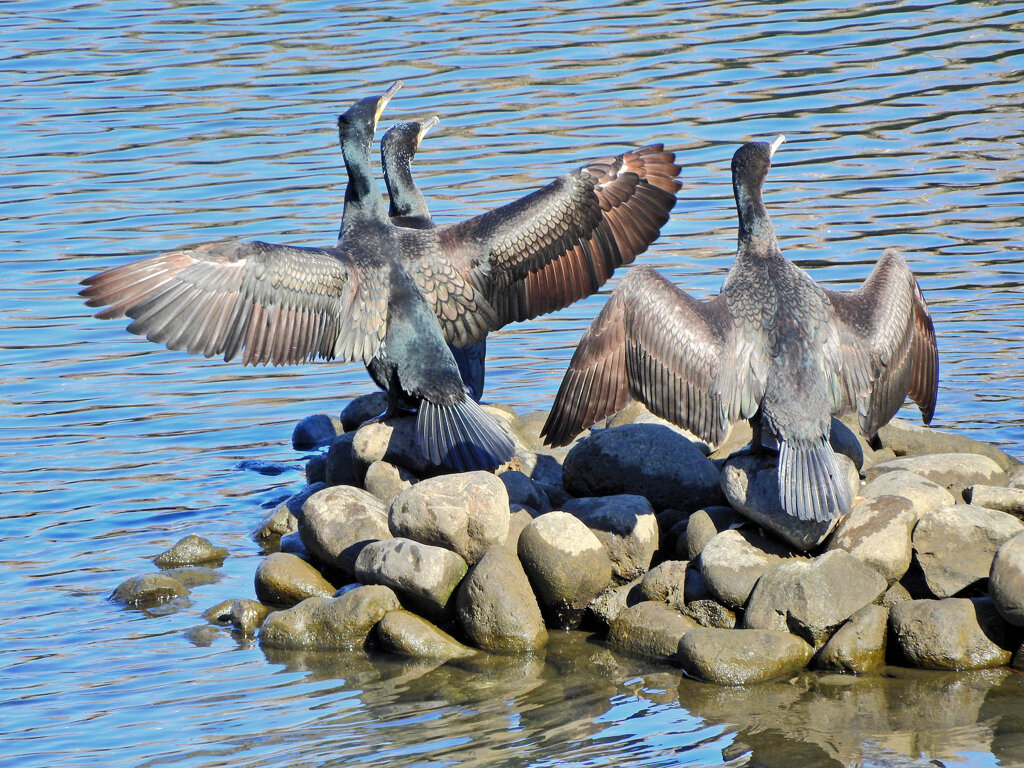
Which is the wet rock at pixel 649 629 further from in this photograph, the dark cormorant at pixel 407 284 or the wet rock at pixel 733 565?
the dark cormorant at pixel 407 284

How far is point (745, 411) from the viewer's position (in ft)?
24.4

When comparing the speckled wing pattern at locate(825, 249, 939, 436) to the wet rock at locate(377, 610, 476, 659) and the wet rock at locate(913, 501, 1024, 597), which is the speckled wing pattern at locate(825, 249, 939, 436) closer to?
the wet rock at locate(913, 501, 1024, 597)

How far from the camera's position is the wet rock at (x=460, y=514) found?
7.41 metres

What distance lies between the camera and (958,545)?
691 cm

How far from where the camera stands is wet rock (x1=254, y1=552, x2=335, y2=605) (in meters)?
7.88

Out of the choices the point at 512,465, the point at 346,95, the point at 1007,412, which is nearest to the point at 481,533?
the point at 512,465

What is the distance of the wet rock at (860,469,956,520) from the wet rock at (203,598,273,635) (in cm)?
318

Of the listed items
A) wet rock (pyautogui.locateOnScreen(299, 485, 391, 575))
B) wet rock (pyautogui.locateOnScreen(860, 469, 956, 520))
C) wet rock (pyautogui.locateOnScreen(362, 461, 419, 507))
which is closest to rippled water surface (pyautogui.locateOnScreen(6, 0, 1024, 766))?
wet rock (pyautogui.locateOnScreen(299, 485, 391, 575))

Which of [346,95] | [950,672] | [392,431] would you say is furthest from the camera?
[346,95]

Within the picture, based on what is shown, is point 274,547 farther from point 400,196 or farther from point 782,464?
point 782,464

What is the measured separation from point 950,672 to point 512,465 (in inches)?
118

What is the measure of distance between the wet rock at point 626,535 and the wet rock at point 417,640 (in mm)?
891

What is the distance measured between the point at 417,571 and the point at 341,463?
1824 millimetres

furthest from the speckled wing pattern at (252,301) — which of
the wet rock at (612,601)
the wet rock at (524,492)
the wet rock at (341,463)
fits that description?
the wet rock at (612,601)
